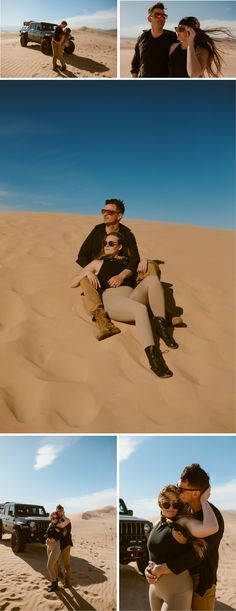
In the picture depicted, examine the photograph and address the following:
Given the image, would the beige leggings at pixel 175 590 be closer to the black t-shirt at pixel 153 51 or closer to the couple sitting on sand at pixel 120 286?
the couple sitting on sand at pixel 120 286

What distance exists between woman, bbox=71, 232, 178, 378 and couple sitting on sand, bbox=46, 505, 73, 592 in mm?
1495

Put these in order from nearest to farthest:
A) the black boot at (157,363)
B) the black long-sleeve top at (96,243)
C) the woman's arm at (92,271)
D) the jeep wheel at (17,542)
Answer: the jeep wheel at (17,542) → the black boot at (157,363) → the woman's arm at (92,271) → the black long-sleeve top at (96,243)

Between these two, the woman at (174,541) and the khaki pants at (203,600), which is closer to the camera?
the woman at (174,541)

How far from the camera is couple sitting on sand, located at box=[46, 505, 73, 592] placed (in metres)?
5.06

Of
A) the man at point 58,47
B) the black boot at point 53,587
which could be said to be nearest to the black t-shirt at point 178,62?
the man at point 58,47

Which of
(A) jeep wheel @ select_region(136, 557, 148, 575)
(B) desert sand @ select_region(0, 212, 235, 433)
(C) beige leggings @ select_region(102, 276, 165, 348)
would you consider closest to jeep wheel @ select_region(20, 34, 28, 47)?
(B) desert sand @ select_region(0, 212, 235, 433)

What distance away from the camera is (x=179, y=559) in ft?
13.9

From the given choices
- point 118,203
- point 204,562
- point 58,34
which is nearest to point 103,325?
point 118,203

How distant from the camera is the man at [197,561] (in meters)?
4.24

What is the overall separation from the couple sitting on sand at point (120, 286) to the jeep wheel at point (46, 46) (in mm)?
1968

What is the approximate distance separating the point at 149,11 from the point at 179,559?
5.25 metres

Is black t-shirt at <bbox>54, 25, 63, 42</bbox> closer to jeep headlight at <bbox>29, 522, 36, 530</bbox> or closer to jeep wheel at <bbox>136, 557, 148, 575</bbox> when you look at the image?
jeep headlight at <bbox>29, 522, 36, 530</bbox>

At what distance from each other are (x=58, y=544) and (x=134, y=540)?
0.67 meters

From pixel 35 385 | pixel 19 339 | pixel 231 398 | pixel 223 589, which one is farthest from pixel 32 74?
pixel 223 589
